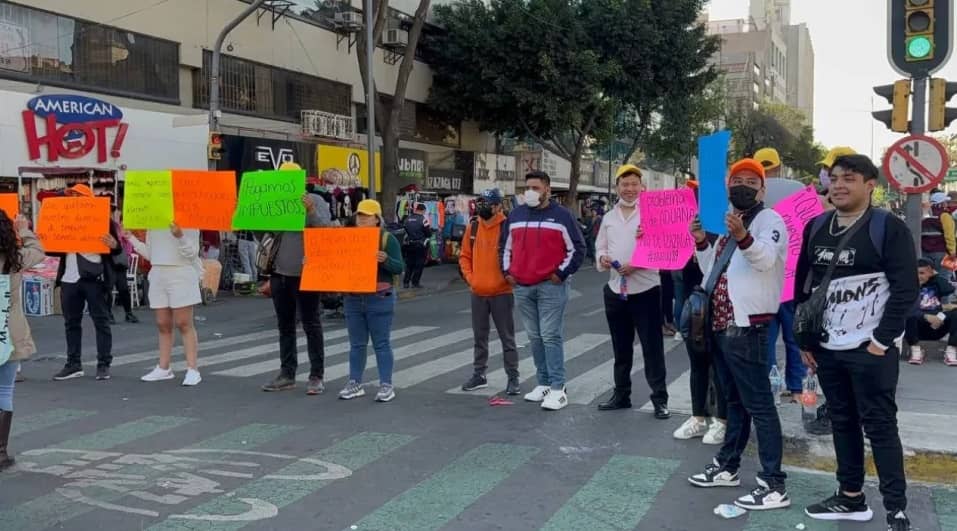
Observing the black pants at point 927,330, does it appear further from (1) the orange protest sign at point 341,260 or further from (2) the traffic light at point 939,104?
(1) the orange protest sign at point 341,260

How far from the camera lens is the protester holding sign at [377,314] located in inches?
304

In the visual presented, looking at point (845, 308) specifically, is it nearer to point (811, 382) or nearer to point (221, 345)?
point (811, 382)

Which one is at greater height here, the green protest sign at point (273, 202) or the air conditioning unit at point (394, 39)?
the air conditioning unit at point (394, 39)

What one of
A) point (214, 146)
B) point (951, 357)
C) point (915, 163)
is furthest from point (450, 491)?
point (214, 146)

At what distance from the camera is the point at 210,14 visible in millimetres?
20953

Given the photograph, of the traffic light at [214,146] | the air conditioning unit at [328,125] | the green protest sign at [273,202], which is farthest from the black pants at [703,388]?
the air conditioning unit at [328,125]

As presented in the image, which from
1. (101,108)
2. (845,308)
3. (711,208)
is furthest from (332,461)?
(101,108)

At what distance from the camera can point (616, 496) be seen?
5.05 m

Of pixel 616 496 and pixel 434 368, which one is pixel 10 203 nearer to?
pixel 434 368

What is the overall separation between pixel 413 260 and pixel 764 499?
50.3ft

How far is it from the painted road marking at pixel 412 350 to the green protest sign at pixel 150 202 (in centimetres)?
231

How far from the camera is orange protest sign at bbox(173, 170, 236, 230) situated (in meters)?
8.41

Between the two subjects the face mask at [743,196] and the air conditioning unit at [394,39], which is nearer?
the face mask at [743,196]

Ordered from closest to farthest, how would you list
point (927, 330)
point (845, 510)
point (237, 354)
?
point (845, 510), point (927, 330), point (237, 354)
